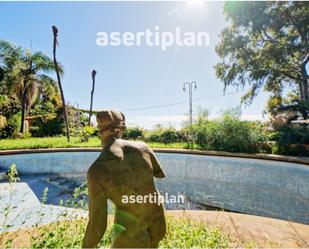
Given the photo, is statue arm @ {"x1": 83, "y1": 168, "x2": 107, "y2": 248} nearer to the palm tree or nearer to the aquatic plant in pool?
the aquatic plant in pool

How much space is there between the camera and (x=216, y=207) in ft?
17.9

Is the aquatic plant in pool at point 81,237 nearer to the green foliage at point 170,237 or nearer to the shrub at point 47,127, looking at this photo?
the green foliage at point 170,237

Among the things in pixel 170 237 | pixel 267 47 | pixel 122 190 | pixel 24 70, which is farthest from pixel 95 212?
pixel 24 70

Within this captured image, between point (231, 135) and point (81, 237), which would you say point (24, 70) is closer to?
point (231, 135)

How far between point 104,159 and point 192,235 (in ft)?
5.57

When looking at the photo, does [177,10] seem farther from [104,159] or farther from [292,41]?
[292,41]

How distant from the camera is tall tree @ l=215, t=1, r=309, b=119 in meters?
14.8

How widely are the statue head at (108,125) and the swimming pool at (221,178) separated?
4.41 meters

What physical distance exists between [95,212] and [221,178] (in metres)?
7.31

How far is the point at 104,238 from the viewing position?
2590mm

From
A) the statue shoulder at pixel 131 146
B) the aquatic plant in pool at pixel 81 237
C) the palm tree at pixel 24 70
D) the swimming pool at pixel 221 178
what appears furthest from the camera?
the palm tree at pixel 24 70

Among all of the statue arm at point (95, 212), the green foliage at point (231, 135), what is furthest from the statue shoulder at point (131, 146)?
the green foliage at point (231, 135)

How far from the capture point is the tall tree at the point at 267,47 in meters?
14.8

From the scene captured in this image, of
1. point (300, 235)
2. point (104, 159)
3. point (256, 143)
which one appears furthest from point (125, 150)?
point (256, 143)
